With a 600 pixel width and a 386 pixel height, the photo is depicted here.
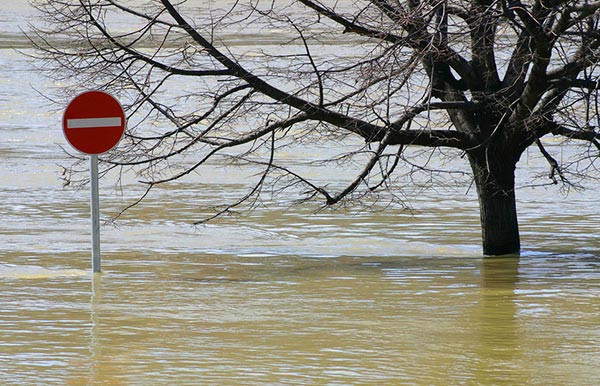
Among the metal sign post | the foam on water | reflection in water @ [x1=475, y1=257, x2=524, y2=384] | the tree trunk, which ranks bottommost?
reflection in water @ [x1=475, y1=257, x2=524, y2=384]

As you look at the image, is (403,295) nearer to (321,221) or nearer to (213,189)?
(321,221)

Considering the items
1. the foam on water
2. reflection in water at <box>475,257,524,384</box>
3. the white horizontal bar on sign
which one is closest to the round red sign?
the white horizontal bar on sign

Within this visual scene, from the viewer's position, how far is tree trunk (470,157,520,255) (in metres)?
14.8

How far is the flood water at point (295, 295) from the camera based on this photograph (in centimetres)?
875

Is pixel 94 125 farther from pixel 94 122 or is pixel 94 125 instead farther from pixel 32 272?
pixel 32 272

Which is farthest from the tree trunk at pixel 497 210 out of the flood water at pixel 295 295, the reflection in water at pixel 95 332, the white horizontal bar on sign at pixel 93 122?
the reflection in water at pixel 95 332

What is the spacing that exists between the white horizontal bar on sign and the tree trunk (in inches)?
168

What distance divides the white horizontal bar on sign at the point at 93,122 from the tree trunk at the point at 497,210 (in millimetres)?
4259

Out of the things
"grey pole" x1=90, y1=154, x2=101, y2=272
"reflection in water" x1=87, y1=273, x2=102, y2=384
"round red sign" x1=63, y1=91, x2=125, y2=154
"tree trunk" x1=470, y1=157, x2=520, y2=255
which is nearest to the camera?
"reflection in water" x1=87, y1=273, x2=102, y2=384

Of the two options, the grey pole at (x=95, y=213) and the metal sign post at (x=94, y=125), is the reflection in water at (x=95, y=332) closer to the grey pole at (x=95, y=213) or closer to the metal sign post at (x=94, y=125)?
the grey pole at (x=95, y=213)

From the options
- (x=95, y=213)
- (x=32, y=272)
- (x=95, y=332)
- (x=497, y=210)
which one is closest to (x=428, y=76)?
(x=497, y=210)

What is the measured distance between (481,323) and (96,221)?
428 cm

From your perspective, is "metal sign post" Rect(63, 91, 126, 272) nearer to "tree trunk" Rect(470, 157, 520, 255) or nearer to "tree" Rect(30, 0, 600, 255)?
"tree" Rect(30, 0, 600, 255)

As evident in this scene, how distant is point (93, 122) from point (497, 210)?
4.89m
